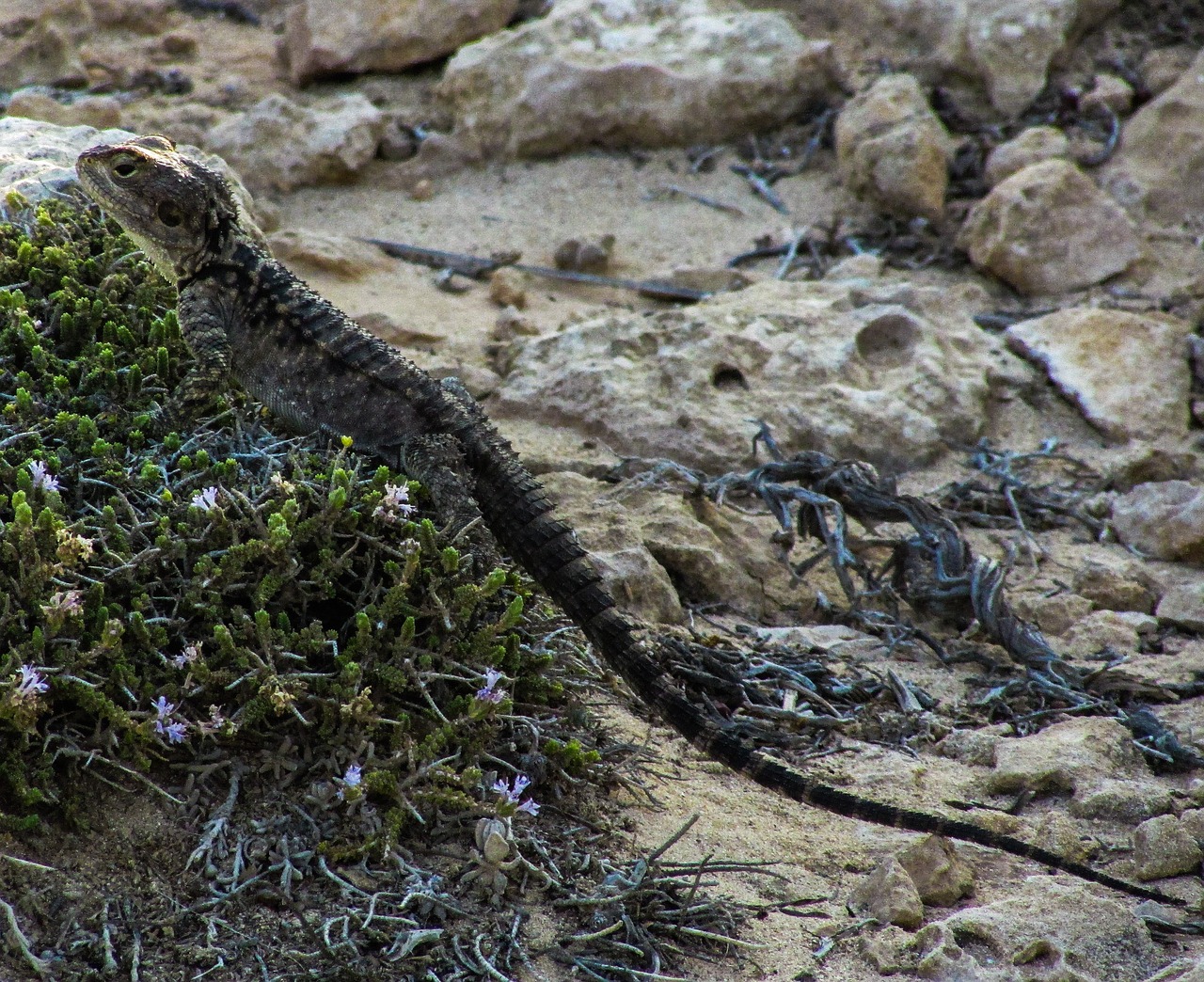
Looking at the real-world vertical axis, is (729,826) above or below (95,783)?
below

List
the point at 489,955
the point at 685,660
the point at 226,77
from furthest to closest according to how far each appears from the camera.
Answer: the point at 226,77 → the point at 685,660 → the point at 489,955

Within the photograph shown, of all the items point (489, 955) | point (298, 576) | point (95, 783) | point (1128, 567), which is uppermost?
point (298, 576)

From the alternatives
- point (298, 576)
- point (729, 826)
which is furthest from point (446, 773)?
point (729, 826)

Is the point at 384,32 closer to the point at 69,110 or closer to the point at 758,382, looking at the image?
the point at 69,110

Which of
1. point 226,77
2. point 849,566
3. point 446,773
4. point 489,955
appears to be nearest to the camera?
point 489,955

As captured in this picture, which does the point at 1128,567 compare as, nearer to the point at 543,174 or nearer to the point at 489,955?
the point at 489,955

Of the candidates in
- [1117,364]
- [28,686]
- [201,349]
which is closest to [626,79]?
[1117,364]
